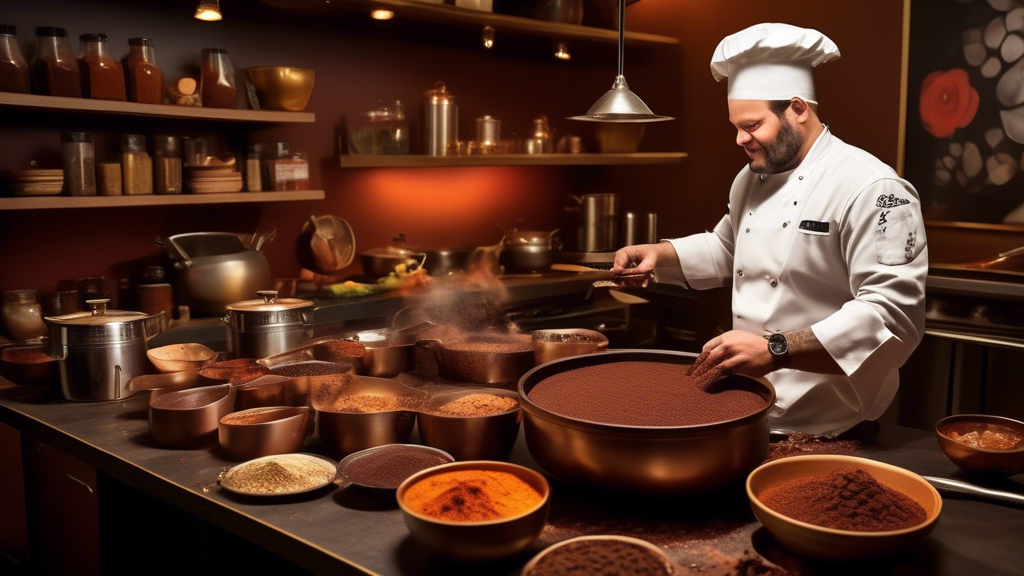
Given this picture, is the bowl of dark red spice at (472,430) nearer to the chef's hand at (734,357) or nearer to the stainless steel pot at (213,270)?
the chef's hand at (734,357)

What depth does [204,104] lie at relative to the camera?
3.30 meters

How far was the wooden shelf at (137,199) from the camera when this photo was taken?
284 centimetres

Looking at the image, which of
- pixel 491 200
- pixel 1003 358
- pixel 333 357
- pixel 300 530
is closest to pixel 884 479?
pixel 300 530

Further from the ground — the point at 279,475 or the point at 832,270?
the point at 832,270

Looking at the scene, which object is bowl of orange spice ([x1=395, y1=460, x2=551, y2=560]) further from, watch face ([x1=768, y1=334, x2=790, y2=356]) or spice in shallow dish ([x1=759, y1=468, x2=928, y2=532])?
watch face ([x1=768, y1=334, x2=790, y2=356])

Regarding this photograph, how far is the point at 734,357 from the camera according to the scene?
1473 mm

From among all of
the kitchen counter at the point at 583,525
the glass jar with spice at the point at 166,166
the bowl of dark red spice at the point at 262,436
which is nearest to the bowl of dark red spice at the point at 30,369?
the kitchen counter at the point at 583,525

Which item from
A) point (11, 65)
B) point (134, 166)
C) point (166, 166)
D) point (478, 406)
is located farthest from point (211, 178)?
point (478, 406)

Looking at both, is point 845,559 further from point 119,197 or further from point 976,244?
point 976,244

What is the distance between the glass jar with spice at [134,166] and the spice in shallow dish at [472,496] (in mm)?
2415

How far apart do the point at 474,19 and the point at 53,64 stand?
1.97 meters

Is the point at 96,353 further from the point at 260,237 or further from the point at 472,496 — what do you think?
the point at 260,237

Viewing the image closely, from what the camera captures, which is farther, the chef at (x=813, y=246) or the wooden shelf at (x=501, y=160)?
the wooden shelf at (x=501, y=160)

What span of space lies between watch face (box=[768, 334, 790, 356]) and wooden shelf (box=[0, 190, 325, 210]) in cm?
249
